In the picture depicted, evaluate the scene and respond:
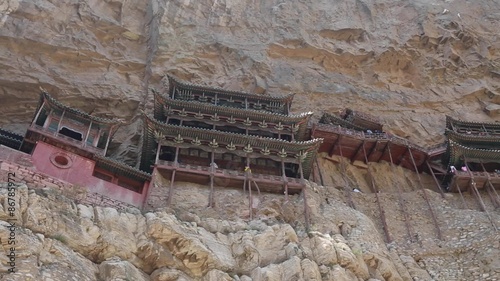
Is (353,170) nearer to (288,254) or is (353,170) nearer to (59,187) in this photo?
(288,254)

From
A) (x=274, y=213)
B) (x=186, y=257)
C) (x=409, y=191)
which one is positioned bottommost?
(x=186, y=257)

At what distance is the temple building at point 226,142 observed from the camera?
24609mm

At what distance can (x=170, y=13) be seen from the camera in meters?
37.4

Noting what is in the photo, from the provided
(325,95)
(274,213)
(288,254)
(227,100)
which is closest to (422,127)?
(325,95)

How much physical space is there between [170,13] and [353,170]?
16.4m

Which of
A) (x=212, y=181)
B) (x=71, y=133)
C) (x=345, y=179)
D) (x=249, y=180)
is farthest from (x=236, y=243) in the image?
(x=345, y=179)

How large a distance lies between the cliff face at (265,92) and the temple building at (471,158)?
1.19 metres

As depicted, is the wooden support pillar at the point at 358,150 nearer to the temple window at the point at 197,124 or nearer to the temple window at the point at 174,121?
the temple window at the point at 197,124

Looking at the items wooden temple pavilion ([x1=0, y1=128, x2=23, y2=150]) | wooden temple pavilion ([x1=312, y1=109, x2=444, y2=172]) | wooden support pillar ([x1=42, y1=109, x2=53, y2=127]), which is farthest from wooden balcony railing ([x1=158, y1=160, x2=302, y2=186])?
wooden temple pavilion ([x1=312, y1=109, x2=444, y2=172])

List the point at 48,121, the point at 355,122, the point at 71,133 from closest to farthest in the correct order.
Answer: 1. the point at 48,121
2. the point at 71,133
3. the point at 355,122

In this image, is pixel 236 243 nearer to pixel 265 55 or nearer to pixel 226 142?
pixel 226 142

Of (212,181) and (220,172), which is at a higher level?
(220,172)

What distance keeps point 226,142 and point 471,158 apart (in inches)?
547

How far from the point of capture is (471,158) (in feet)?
99.9
